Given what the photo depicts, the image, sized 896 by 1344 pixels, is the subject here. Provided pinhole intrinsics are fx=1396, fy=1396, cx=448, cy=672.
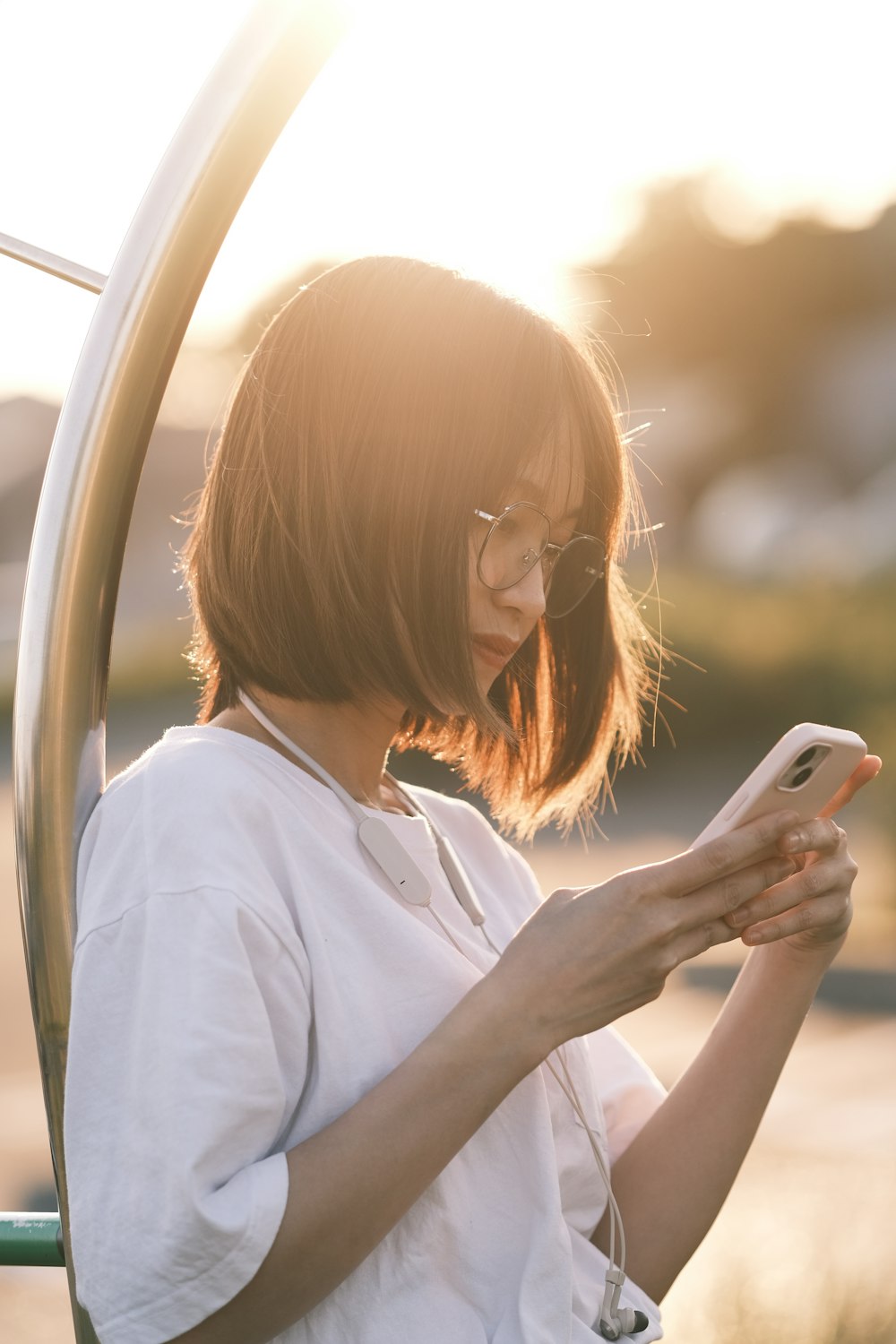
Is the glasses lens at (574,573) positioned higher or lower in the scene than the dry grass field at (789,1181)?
higher

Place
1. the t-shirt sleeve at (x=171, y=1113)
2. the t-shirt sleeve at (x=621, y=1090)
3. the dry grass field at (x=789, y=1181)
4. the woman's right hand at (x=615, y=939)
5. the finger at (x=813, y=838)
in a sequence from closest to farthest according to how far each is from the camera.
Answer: the t-shirt sleeve at (x=171, y=1113) → the woman's right hand at (x=615, y=939) → the finger at (x=813, y=838) → the t-shirt sleeve at (x=621, y=1090) → the dry grass field at (x=789, y=1181)

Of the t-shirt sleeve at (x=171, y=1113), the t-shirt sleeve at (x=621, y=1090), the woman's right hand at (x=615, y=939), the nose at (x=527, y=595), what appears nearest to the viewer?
the t-shirt sleeve at (x=171, y=1113)

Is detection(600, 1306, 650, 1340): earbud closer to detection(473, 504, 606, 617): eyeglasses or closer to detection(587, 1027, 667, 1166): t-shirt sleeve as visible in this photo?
detection(587, 1027, 667, 1166): t-shirt sleeve

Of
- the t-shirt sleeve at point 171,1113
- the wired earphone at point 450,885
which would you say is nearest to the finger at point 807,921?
the wired earphone at point 450,885

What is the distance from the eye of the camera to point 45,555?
3.62 feet

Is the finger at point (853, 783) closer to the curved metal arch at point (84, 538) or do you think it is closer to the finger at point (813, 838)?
the finger at point (813, 838)

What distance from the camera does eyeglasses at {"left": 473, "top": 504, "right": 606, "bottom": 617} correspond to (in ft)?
4.12

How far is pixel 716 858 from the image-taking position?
1109 mm

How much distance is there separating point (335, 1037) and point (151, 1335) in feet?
0.78

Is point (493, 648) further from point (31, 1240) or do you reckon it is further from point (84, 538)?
point (31, 1240)

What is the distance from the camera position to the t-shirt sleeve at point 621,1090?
1.48 m

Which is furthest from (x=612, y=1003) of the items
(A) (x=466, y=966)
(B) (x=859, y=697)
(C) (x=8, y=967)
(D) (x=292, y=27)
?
(B) (x=859, y=697)

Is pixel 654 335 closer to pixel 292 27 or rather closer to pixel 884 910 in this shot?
Answer: pixel 884 910

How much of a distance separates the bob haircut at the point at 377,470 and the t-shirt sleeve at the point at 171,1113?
1.04 ft
